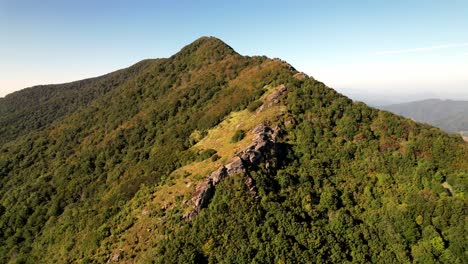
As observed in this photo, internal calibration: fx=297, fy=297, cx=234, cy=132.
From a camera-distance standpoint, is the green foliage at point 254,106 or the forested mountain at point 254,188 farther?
the green foliage at point 254,106

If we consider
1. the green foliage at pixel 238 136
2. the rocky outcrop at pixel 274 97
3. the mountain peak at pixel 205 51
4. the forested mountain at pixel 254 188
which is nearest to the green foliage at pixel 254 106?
the forested mountain at pixel 254 188

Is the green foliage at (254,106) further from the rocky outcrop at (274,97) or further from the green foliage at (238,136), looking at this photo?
the green foliage at (238,136)

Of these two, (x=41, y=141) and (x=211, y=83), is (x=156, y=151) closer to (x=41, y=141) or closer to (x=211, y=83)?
(x=211, y=83)

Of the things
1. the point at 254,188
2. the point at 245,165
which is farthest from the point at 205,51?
the point at 254,188

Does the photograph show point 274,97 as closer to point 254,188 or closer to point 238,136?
point 238,136

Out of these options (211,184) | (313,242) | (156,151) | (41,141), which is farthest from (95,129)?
(313,242)

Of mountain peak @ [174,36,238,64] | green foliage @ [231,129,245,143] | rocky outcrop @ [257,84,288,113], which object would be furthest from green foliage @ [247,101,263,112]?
mountain peak @ [174,36,238,64]

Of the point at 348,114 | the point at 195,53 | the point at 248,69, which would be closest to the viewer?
the point at 348,114
